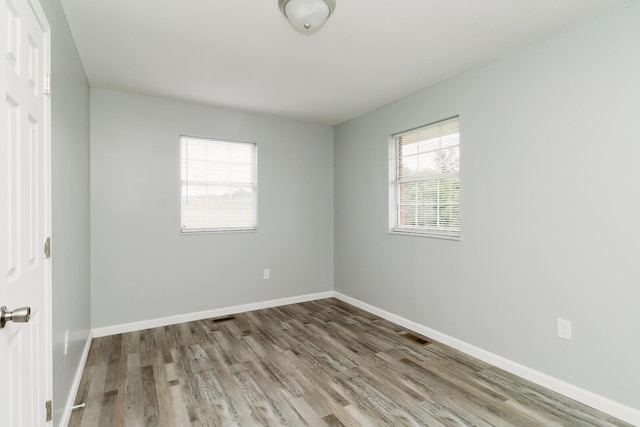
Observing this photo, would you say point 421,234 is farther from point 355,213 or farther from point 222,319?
point 222,319

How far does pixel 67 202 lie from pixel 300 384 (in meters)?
1.96

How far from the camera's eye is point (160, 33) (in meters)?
2.28

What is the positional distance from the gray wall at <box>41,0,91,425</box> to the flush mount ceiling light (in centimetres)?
119

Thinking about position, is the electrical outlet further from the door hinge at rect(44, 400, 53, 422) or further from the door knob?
the door hinge at rect(44, 400, 53, 422)

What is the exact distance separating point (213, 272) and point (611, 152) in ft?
12.1

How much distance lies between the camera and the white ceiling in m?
2.01

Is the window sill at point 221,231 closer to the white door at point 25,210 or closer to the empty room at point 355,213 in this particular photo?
the empty room at point 355,213

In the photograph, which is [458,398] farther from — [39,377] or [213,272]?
[213,272]

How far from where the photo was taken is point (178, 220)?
366 centimetres

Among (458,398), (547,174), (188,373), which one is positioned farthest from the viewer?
(188,373)

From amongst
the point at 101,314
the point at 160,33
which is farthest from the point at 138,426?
the point at 160,33

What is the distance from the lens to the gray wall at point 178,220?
3311 mm

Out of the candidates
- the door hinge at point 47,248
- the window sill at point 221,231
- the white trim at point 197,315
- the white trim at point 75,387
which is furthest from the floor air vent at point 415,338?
the door hinge at point 47,248

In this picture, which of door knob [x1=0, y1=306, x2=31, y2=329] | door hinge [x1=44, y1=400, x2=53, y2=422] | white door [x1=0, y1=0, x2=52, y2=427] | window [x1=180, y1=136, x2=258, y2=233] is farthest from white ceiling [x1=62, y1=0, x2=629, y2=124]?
door hinge [x1=44, y1=400, x2=53, y2=422]
